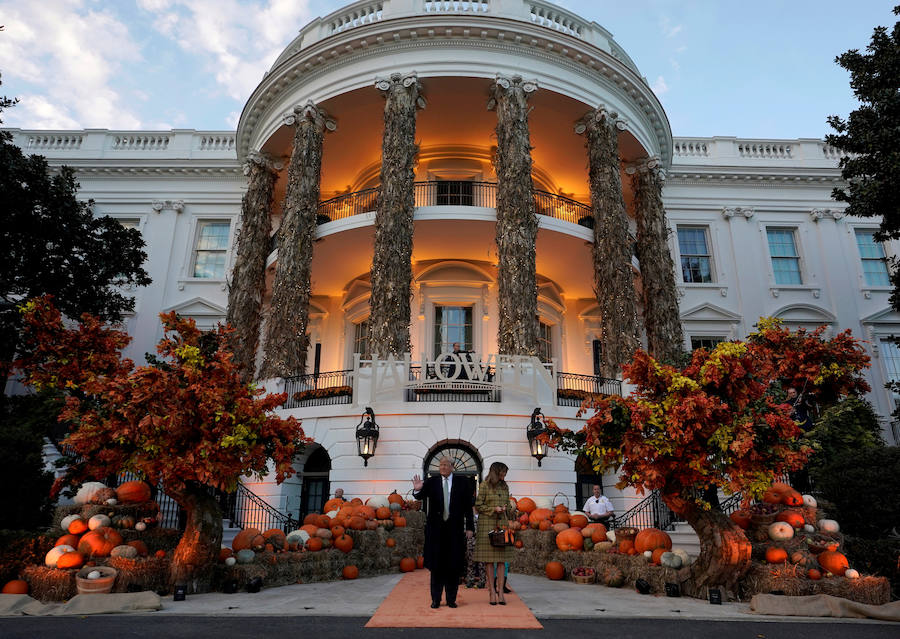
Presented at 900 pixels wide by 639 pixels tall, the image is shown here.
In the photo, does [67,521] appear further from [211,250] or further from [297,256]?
[211,250]

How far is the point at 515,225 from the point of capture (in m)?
14.8

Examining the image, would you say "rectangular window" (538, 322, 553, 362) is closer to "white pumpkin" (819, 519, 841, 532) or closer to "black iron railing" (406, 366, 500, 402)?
"black iron railing" (406, 366, 500, 402)

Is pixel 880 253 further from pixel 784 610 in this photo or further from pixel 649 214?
→ pixel 784 610

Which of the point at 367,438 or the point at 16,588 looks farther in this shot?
the point at 367,438

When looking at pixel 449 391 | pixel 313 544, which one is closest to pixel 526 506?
pixel 449 391

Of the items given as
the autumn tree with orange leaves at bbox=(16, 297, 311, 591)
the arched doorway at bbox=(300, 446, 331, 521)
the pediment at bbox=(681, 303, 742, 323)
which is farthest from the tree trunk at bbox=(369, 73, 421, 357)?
Result: the pediment at bbox=(681, 303, 742, 323)

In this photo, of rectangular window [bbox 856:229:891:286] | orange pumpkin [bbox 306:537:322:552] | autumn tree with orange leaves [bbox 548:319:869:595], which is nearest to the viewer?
autumn tree with orange leaves [bbox 548:319:869:595]

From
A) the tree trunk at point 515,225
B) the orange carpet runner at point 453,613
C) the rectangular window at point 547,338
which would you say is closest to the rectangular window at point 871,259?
the rectangular window at point 547,338

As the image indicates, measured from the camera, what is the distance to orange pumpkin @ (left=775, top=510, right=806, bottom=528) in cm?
759

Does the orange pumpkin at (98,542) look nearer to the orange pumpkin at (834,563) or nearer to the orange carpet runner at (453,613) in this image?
the orange carpet runner at (453,613)

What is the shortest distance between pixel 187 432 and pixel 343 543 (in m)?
3.19

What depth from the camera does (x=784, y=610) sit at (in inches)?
235

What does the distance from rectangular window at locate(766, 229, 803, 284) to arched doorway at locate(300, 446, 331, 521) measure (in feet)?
57.7

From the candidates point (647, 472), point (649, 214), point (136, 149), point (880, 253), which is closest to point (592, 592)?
point (647, 472)
